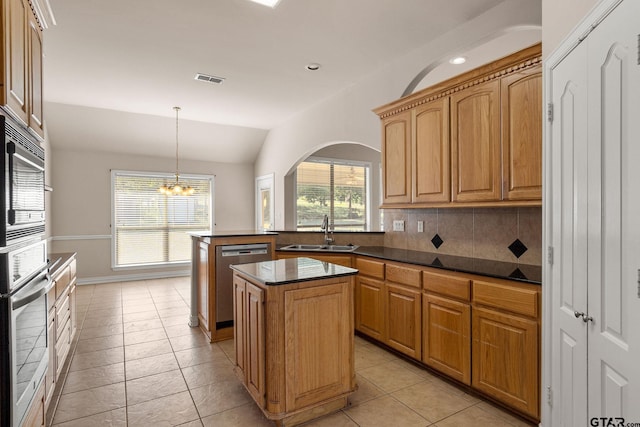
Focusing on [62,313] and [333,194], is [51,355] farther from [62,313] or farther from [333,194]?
[333,194]

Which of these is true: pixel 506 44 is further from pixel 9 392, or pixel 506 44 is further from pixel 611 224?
pixel 9 392

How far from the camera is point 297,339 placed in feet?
6.92

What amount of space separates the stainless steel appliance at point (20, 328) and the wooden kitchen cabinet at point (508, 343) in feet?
8.26

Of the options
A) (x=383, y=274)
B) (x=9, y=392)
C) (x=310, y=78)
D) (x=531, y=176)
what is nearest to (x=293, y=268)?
A: (x=383, y=274)

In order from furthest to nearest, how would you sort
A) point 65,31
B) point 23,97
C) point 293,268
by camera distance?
point 65,31 < point 293,268 < point 23,97

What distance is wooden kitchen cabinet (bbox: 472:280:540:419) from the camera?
206 centimetres

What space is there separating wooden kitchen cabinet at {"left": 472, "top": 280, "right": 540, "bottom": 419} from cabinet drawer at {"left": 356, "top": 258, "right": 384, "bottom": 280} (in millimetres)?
966

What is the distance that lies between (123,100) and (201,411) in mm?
4740

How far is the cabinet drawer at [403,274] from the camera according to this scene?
2839 mm

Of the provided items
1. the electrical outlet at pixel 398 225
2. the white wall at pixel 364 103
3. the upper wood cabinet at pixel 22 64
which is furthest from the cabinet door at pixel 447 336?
the upper wood cabinet at pixel 22 64

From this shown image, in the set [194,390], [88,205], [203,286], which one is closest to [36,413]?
[194,390]

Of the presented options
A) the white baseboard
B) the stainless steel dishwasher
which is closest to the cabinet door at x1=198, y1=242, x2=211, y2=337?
the stainless steel dishwasher

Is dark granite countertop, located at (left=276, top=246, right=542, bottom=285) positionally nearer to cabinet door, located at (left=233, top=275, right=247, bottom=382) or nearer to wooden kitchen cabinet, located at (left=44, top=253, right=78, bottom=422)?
cabinet door, located at (left=233, top=275, right=247, bottom=382)

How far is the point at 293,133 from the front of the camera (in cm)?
609
